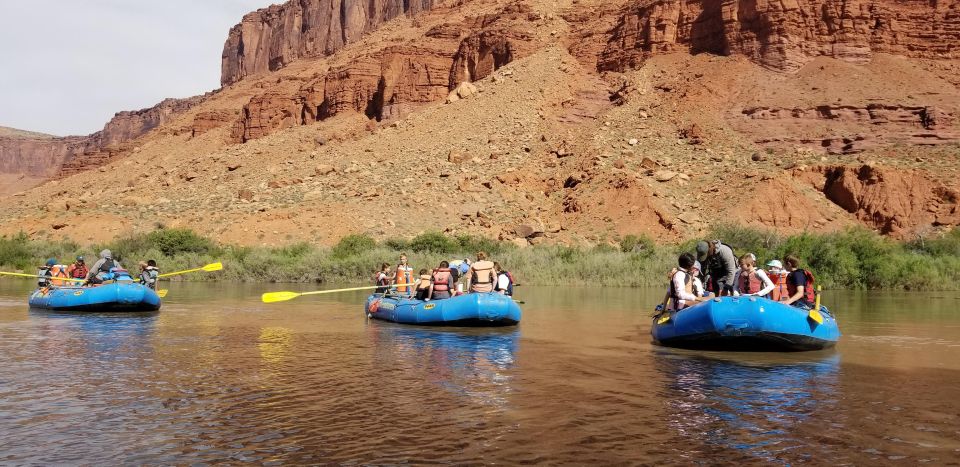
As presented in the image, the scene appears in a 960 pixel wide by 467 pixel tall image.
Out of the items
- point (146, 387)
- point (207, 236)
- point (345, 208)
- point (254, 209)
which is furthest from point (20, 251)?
point (146, 387)

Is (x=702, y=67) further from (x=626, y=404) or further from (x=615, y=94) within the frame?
(x=626, y=404)

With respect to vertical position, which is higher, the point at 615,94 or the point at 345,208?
the point at 615,94

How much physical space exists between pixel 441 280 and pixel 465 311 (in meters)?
1.31

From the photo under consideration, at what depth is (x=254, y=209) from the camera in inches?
2137

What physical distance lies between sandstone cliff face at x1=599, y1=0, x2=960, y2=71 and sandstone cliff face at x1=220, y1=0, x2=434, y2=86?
6152cm

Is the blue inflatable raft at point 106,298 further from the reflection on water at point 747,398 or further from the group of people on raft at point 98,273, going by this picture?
the reflection on water at point 747,398

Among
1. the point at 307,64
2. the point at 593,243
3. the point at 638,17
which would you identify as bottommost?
the point at 593,243

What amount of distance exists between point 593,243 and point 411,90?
39475mm

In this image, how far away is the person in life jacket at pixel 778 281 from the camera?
13672mm

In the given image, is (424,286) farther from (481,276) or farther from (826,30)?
(826,30)

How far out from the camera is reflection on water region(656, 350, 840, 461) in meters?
7.83

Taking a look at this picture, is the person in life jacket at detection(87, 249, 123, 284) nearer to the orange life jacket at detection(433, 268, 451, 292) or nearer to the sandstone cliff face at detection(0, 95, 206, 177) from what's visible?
the orange life jacket at detection(433, 268, 451, 292)

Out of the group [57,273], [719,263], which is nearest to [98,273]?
[57,273]

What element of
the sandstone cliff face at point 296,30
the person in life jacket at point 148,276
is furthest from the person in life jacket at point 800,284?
the sandstone cliff face at point 296,30
